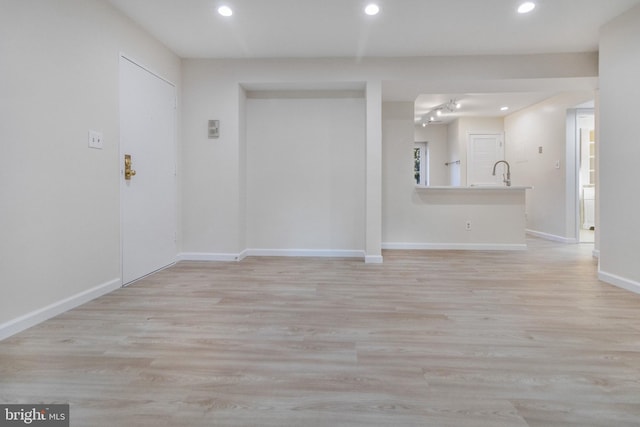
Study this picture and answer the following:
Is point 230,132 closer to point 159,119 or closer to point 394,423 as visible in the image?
point 159,119

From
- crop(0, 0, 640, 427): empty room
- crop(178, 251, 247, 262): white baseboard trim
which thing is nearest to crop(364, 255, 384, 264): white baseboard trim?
crop(0, 0, 640, 427): empty room

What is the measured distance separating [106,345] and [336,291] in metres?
1.59

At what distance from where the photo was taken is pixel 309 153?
14.2ft

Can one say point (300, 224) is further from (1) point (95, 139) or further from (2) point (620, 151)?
(2) point (620, 151)

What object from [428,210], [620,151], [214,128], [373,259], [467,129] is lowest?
[373,259]

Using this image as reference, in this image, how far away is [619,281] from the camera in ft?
9.60

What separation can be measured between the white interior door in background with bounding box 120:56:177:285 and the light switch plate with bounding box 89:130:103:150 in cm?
26

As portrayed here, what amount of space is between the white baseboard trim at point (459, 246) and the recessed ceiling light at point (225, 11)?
3.39m

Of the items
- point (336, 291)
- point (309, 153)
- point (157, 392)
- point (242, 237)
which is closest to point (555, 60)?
point (309, 153)

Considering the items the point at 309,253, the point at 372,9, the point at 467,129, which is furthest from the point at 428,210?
the point at 467,129

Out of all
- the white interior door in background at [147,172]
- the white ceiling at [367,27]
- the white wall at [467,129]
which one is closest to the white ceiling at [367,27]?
the white ceiling at [367,27]

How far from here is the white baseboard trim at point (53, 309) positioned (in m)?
1.90

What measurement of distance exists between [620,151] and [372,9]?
2.40m

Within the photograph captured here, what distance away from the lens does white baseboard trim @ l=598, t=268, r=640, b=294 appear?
2753mm
